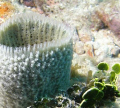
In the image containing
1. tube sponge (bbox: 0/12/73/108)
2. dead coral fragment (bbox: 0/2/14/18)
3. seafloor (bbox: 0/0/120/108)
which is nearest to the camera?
tube sponge (bbox: 0/12/73/108)

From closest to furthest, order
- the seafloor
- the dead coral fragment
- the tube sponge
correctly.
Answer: the tube sponge < the dead coral fragment < the seafloor

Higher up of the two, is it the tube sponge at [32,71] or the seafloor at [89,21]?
the seafloor at [89,21]

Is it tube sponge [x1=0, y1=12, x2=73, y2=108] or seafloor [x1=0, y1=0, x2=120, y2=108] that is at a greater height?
seafloor [x1=0, y1=0, x2=120, y2=108]

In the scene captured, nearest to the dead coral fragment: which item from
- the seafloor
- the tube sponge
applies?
the seafloor

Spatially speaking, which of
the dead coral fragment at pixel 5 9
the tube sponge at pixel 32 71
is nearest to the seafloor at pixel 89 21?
the dead coral fragment at pixel 5 9

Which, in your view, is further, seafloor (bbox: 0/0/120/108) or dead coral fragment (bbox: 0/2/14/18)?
seafloor (bbox: 0/0/120/108)

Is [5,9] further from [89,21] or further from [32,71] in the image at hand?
[89,21]

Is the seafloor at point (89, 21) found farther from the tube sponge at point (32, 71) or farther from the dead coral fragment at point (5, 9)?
the tube sponge at point (32, 71)

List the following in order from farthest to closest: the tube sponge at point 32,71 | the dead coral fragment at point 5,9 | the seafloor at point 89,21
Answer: the seafloor at point 89,21 → the dead coral fragment at point 5,9 → the tube sponge at point 32,71

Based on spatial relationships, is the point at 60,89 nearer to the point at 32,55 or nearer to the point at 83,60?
the point at 32,55

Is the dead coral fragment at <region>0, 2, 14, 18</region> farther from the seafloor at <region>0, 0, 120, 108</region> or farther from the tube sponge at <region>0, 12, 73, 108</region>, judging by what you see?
the tube sponge at <region>0, 12, 73, 108</region>
